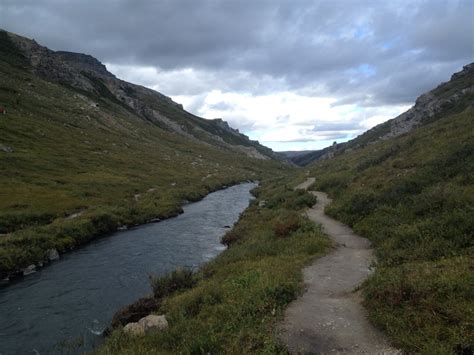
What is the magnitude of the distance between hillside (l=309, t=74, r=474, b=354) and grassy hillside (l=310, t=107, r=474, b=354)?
2 centimetres

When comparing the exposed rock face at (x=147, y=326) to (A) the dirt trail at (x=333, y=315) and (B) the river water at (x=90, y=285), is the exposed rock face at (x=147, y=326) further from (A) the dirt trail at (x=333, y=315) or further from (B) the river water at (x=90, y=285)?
(A) the dirt trail at (x=333, y=315)

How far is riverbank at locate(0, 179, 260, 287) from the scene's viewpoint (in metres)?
25.1

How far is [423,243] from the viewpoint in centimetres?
1469

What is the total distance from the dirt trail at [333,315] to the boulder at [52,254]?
21.1 m

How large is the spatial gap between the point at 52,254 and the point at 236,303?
21.3 metres

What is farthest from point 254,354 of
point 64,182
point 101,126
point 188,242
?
point 101,126

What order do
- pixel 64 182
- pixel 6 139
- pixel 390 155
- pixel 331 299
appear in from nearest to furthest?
pixel 331 299
pixel 390 155
pixel 64 182
pixel 6 139

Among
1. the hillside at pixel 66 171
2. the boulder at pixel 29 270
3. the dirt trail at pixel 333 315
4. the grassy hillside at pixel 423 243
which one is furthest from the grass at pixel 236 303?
the hillside at pixel 66 171

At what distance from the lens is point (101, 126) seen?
358 ft

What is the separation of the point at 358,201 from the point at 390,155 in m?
15.4

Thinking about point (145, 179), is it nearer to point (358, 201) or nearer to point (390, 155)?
point (390, 155)

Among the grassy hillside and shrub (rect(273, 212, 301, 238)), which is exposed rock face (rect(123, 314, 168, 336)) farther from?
shrub (rect(273, 212, 301, 238))

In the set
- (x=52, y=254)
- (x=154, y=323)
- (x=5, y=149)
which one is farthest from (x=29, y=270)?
(x=5, y=149)

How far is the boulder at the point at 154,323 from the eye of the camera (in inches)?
500
